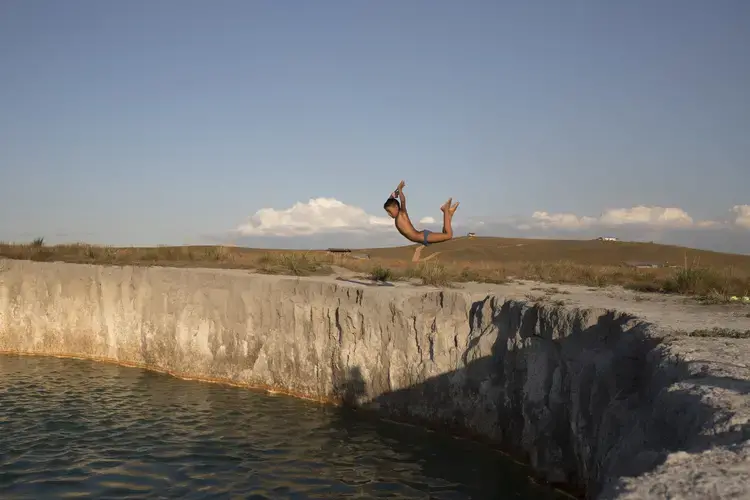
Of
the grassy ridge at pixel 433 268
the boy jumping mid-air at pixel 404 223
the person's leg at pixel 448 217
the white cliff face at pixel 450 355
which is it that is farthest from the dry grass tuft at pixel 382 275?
the person's leg at pixel 448 217

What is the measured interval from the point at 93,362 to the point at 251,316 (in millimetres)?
5456

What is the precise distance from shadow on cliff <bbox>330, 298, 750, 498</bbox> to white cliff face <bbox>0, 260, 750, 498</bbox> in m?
0.02

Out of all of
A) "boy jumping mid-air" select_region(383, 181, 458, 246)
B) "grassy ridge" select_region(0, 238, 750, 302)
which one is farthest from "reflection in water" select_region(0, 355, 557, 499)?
"grassy ridge" select_region(0, 238, 750, 302)

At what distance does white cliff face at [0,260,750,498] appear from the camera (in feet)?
14.9

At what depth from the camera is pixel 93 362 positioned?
53.1ft

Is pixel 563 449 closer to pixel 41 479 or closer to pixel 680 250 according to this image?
pixel 41 479

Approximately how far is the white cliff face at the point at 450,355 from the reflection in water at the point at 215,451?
26.9 inches

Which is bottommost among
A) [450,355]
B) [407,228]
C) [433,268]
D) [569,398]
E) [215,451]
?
[215,451]

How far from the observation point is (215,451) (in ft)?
32.2

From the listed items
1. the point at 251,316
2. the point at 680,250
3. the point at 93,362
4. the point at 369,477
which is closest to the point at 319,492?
the point at 369,477

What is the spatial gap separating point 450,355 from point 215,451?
15.3 feet

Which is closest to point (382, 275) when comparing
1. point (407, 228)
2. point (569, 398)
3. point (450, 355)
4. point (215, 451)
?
point (407, 228)

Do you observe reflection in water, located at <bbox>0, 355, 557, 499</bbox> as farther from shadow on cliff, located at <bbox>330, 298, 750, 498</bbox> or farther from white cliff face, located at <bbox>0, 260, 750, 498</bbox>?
white cliff face, located at <bbox>0, 260, 750, 498</bbox>

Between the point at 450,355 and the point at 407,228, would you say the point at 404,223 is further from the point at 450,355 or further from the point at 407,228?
the point at 450,355
